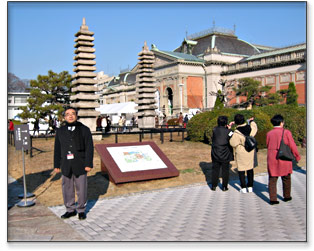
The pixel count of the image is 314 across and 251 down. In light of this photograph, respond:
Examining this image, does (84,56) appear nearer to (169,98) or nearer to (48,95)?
(48,95)

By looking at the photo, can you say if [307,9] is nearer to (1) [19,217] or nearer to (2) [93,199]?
(2) [93,199]

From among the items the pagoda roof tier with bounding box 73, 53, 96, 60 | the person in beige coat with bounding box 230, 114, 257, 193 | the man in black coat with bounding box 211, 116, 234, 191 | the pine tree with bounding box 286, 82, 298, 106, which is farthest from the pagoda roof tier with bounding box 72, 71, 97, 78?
the pine tree with bounding box 286, 82, 298, 106

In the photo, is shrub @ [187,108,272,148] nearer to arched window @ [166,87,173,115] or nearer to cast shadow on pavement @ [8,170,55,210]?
cast shadow on pavement @ [8,170,55,210]

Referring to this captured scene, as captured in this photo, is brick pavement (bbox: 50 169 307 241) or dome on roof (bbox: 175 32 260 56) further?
dome on roof (bbox: 175 32 260 56)

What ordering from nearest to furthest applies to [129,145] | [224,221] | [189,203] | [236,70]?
[224,221], [189,203], [129,145], [236,70]

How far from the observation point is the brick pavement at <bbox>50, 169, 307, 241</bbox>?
4.95 metres

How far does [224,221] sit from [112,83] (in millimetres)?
85834

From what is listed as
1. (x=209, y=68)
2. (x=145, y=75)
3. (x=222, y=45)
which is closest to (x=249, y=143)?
(x=145, y=75)

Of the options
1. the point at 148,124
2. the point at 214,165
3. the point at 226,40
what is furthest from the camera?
the point at 226,40

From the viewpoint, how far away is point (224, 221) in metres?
5.63

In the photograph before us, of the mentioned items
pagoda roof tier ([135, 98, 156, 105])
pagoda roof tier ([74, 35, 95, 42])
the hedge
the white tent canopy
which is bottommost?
the hedge

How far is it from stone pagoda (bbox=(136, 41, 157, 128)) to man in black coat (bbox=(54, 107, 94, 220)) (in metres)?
14.6

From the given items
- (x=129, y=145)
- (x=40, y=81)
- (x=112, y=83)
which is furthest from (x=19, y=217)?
(x=112, y=83)

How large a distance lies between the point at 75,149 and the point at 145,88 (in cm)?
1487
